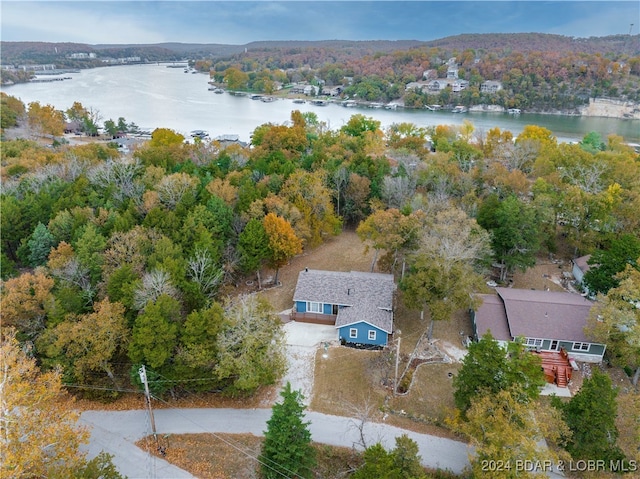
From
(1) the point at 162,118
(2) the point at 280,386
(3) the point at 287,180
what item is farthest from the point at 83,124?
(2) the point at 280,386

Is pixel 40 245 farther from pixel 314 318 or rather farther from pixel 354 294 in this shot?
pixel 354 294

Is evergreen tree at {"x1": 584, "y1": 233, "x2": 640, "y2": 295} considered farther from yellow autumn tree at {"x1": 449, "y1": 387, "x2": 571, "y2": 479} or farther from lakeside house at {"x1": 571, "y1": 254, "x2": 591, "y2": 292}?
yellow autumn tree at {"x1": 449, "y1": 387, "x2": 571, "y2": 479}

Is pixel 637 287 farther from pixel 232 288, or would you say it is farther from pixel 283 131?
pixel 283 131

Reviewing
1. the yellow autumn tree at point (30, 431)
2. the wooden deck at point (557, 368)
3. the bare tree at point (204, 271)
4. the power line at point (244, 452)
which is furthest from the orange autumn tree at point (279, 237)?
the wooden deck at point (557, 368)

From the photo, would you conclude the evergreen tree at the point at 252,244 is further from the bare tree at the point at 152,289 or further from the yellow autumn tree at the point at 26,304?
the yellow autumn tree at the point at 26,304

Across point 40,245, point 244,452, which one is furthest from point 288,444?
point 40,245

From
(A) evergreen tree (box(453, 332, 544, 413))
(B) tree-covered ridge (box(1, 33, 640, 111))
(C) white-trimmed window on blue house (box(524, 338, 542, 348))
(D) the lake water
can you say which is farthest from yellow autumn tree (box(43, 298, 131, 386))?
(B) tree-covered ridge (box(1, 33, 640, 111))
